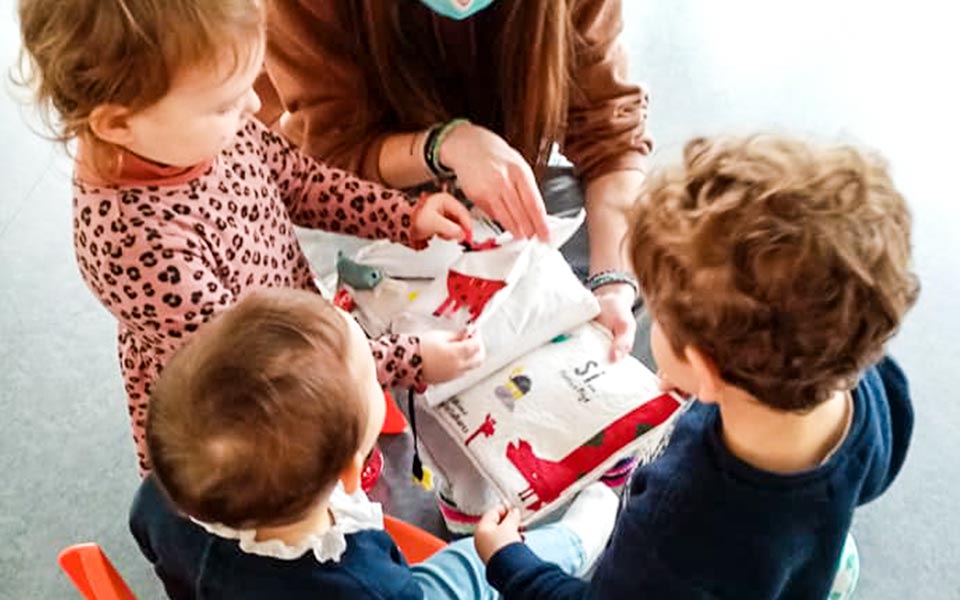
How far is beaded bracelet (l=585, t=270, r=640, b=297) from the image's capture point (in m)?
1.14

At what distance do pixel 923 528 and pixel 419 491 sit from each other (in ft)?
2.25

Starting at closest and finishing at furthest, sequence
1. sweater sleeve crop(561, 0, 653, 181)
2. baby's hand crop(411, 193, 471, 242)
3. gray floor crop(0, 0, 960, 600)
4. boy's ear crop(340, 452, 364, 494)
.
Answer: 1. boy's ear crop(340, 452, 364, 494)
2. baby's hand crop(411, 193, 471, 242)
3. sweater sleeve crop(561, 0, 653, 181)
4. gray floor crop(0, 0, 960, 600)

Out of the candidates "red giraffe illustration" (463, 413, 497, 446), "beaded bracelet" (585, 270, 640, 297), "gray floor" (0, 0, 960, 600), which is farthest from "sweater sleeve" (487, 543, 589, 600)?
"gray floor" (0, 0, 960, 600)

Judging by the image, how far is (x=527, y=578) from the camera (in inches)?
34.7

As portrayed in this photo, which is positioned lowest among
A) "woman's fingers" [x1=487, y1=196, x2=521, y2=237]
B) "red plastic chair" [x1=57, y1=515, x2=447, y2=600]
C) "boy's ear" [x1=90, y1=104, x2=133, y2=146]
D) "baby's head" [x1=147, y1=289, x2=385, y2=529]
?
"red plastic chair" [x1=57, y1=515, x2=447, y2=600]

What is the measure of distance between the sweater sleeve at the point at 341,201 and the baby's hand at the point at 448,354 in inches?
5.9

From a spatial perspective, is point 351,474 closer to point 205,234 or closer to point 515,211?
point 205,234

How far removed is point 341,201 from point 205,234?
205 millimetres

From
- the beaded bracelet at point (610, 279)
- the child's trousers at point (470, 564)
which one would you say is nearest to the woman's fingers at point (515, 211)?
the beaded bracelet at point (610, 279)

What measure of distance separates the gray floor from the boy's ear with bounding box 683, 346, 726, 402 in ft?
2.08

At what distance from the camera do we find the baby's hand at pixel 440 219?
109 cm

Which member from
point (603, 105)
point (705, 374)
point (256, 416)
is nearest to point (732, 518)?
point (705, 374)

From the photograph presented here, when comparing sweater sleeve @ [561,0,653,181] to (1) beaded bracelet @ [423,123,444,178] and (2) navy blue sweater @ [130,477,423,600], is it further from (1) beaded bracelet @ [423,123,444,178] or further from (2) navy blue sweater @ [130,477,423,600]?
(2) navy blue sweater @ [130,477,423,600]

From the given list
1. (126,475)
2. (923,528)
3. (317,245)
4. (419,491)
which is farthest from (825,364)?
(126,475)
